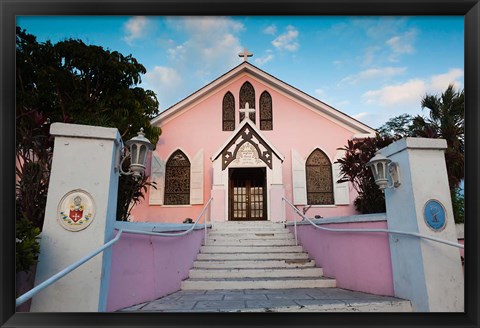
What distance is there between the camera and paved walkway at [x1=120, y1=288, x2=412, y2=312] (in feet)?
10.3

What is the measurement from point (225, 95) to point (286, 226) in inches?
248

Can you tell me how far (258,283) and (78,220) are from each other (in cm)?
278

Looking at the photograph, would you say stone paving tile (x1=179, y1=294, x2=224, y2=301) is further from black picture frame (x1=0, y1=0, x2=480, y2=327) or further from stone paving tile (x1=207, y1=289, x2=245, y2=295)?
black picture frame (x1=0, y1=0, x2=480, y2=327)

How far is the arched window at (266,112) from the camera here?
37.2 ft

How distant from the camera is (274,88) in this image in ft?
38.2

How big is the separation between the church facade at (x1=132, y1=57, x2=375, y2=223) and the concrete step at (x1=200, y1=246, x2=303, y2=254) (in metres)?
3.28

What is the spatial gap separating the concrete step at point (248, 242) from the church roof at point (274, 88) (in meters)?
6.14

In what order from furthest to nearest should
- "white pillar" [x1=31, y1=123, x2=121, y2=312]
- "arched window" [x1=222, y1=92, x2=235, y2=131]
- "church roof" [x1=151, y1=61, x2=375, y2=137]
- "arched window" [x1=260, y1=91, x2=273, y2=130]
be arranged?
1. "arched window" [x1=260, y1=91, x2=273, y2=130]
2. "arched window" [x1=222, y1=92, x2=235, y2=131]
3. "church roof" [x1=151, y1=61, x2=375, y2=137]
4. "white pillar" [x1=31, y1=123, x2=121, y2=312]

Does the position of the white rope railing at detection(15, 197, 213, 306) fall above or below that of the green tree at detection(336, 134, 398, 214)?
below

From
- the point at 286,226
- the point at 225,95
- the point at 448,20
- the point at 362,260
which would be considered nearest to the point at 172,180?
the point at 225,95

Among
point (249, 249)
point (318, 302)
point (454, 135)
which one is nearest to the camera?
point (318, 302)

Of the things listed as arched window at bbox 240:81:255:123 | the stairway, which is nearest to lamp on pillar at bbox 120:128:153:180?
the stairway

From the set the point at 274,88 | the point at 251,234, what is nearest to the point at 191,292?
the point at 251,234
